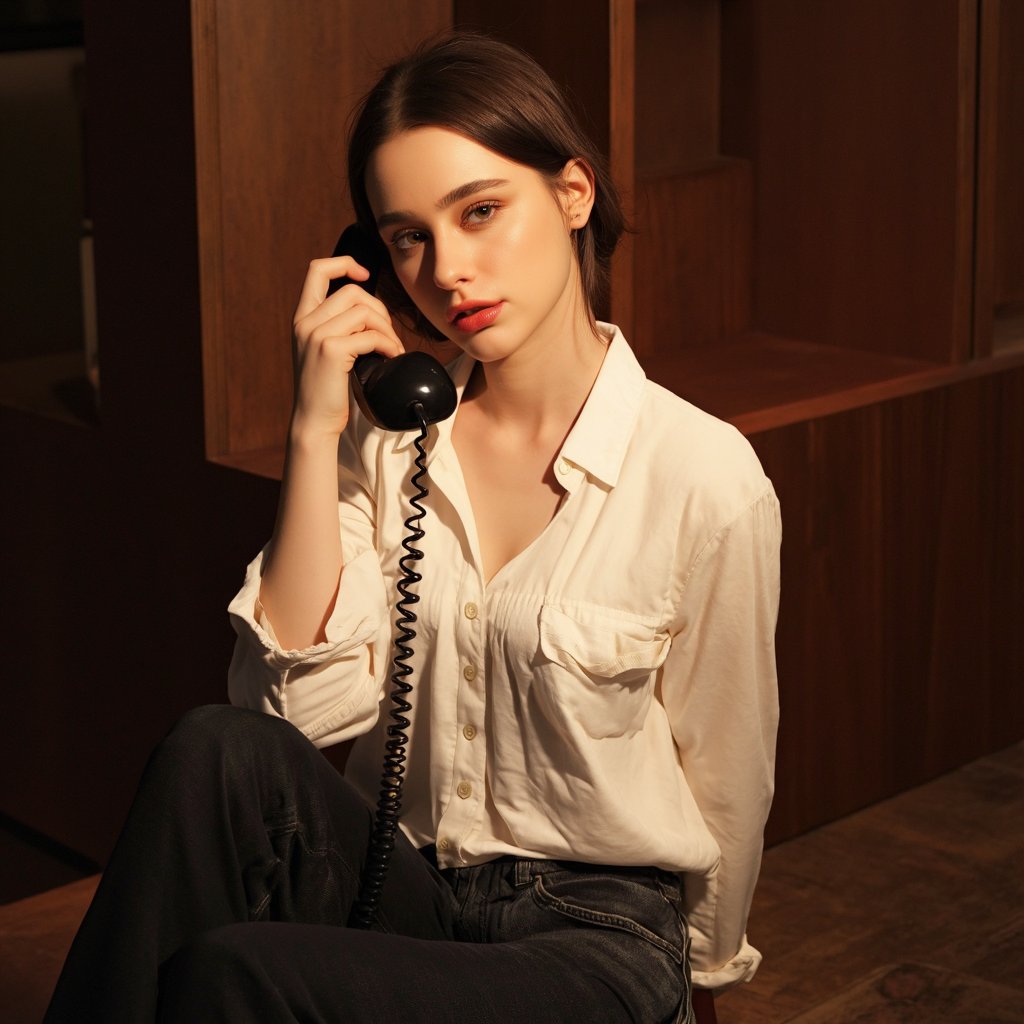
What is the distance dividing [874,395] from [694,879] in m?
1.20

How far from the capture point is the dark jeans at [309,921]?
137 cm

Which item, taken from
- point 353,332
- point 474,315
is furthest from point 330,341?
point 474,315

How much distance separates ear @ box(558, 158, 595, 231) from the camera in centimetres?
175

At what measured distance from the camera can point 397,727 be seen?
1746 mm

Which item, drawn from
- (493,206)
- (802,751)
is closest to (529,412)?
(493,206)

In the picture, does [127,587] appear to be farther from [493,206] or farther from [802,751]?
[493,206]

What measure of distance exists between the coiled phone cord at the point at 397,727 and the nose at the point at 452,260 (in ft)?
0.43

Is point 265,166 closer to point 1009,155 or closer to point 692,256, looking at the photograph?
point 692,256

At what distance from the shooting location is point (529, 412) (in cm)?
183

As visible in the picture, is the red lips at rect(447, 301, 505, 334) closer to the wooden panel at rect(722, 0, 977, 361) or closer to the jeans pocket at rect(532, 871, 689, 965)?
the jeans pocket at rect(532, 871, 689, 965)

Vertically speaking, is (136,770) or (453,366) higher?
(453,366)

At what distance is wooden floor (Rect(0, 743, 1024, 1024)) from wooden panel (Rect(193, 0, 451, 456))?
2.60 feet

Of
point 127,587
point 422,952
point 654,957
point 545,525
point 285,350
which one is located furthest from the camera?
point 127,587

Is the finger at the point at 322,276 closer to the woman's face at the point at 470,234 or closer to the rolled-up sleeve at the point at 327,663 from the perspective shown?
the woman's face at the point at 470,234
